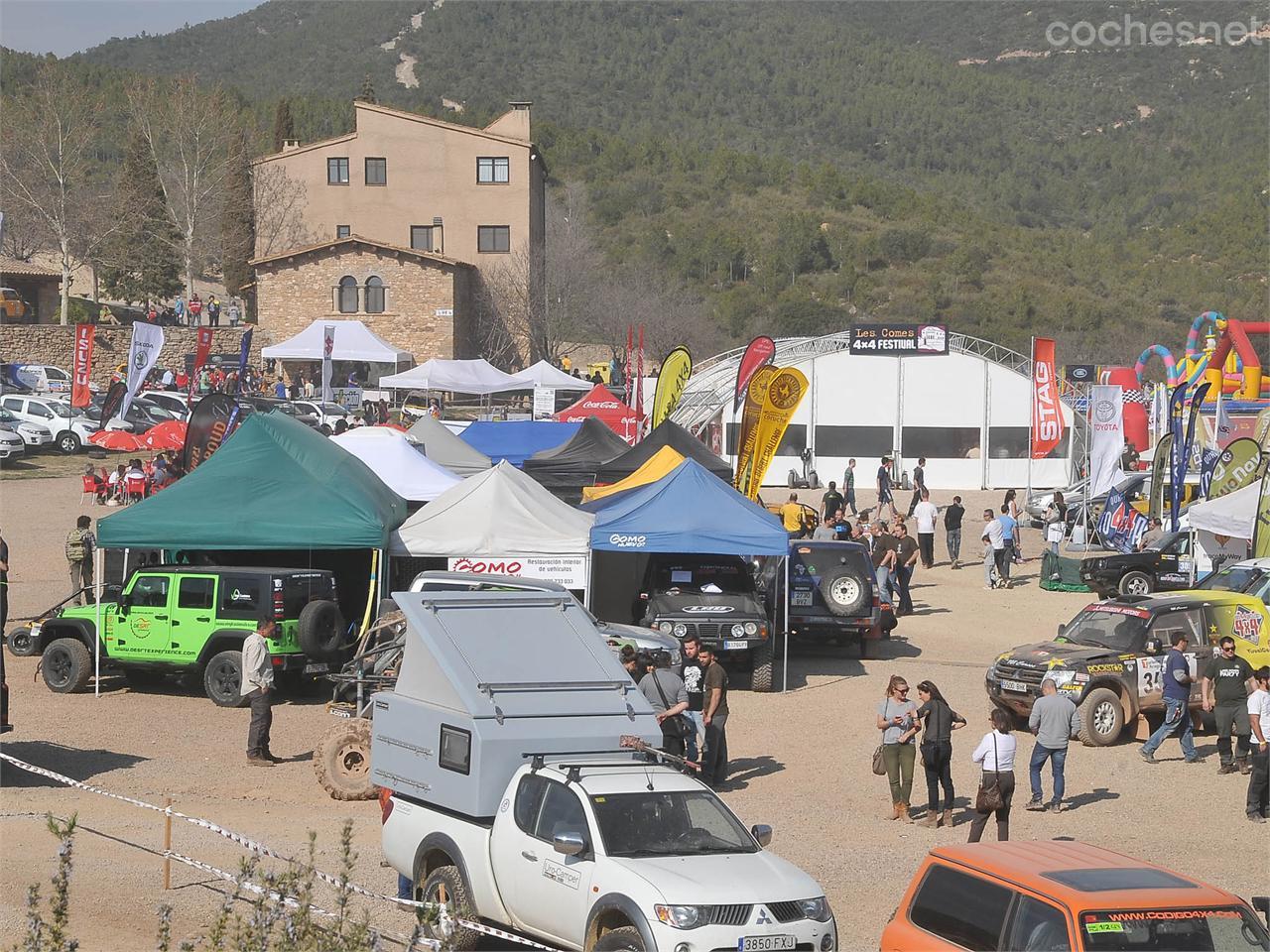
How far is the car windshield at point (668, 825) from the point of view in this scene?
8.77 m

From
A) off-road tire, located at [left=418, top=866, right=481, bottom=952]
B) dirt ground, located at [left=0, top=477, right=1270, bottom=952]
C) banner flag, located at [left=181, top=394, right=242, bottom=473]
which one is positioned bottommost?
dirt ground, located at [left=0, top=477, right=1270, bottom=952]

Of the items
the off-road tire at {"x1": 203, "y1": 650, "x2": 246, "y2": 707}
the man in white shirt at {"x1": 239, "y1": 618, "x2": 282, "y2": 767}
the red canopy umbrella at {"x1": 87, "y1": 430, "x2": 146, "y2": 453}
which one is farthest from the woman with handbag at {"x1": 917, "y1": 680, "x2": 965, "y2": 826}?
the red canopy umbrella at {"x1": 87, "y1": 430, "x2": 146, "y2": 453}

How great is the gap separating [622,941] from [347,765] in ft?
20.0

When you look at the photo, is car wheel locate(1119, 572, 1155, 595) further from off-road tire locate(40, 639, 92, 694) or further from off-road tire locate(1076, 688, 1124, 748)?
off-road tire locate(40, 639, 92, 694)

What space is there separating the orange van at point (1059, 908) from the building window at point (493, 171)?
60.9 meters

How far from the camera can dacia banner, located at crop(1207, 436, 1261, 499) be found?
26.2 metres

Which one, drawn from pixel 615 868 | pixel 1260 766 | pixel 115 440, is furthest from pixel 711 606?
pixel 115 440

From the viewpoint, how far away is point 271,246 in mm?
69250

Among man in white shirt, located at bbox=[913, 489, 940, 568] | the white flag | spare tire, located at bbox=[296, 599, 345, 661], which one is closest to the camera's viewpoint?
spare tire, located at bbox=[296, 599, 345, 661]

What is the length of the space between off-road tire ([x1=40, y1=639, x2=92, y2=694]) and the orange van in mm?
12514

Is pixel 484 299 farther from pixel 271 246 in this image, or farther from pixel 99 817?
pixel 99 817

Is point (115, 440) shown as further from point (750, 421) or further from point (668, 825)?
point (668, 825)

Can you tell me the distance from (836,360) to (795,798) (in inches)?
1203

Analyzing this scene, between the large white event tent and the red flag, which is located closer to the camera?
the large white event tent
